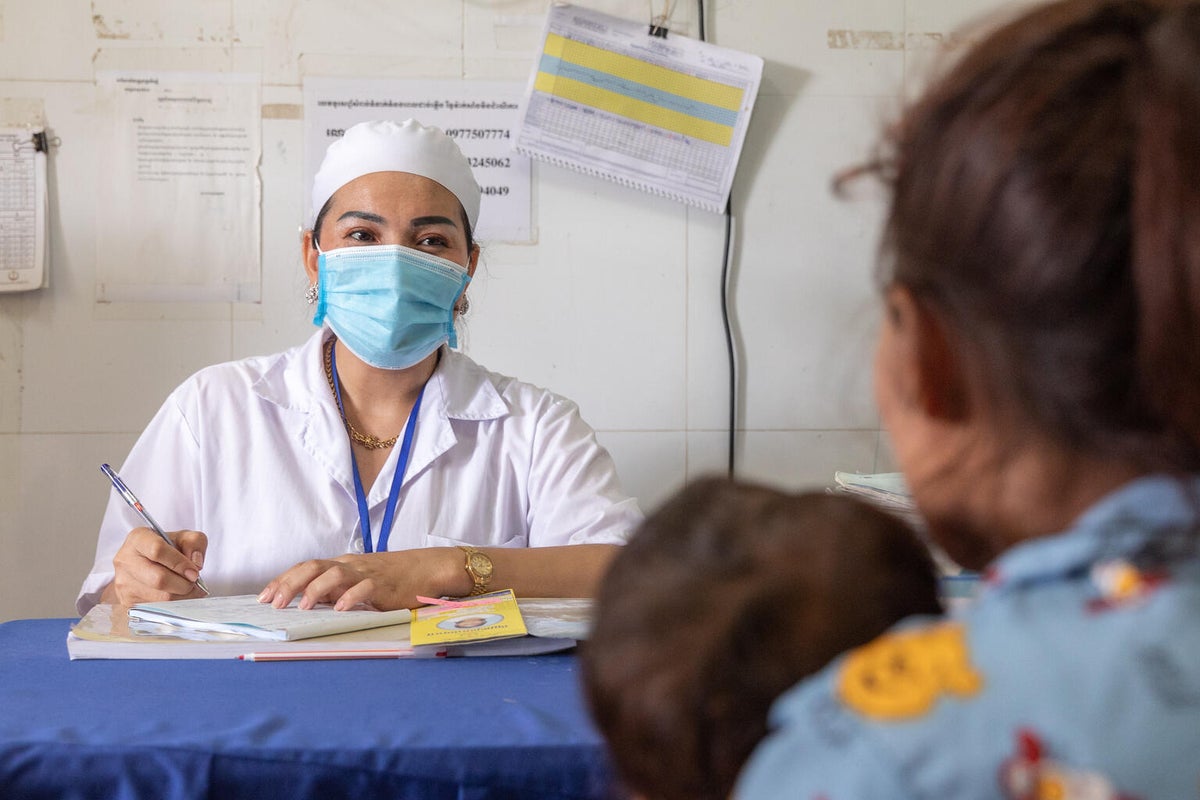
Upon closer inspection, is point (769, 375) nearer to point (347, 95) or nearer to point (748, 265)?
point (748, 265)

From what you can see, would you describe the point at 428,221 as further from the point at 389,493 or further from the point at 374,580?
the point at 374,580

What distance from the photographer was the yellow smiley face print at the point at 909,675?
0.39m

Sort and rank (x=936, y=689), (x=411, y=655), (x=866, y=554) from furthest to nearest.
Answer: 1. (x=411, y=655)
2. (x=866, y=554)
3. (x=936, y=689)

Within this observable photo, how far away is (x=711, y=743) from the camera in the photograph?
1.59 feet

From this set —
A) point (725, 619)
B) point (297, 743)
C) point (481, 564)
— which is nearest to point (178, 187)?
point (481, 564)

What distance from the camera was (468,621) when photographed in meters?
1.19

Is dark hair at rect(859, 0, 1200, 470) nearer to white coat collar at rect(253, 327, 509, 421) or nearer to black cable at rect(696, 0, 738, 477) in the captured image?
white coat collar at rect(253, 327, 509, 421)

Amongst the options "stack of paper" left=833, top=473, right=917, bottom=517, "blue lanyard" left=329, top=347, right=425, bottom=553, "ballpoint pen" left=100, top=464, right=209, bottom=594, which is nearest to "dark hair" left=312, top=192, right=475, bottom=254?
"blue lanyard" left=329, top=347, right=425, bottom=553

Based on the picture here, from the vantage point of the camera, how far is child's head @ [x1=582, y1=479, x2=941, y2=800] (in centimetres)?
48

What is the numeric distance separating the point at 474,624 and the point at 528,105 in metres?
1.45

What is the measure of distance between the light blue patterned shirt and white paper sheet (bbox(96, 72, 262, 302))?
2114 mm

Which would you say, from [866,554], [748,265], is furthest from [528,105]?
[866,554]

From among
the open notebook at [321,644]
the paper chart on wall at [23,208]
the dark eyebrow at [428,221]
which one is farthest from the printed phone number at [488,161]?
the open notebook at [321,644]

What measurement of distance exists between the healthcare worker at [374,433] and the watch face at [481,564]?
20 centimetres
